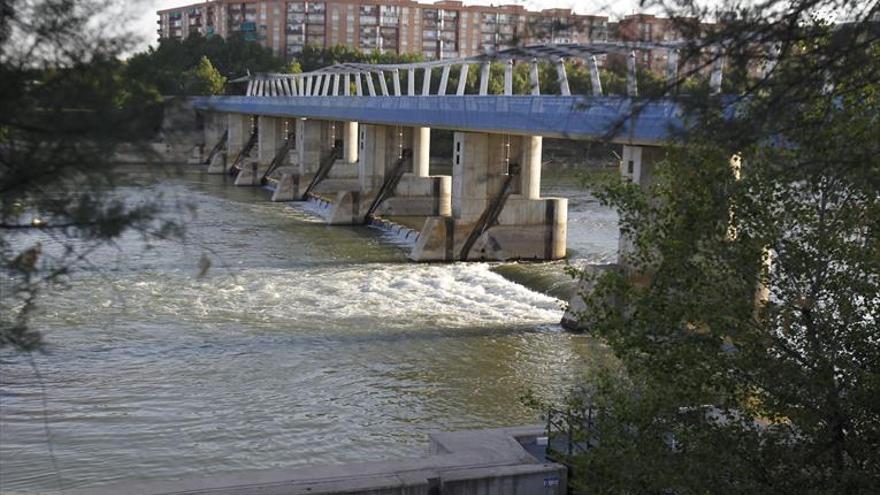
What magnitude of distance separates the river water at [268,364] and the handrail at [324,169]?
1373 cm

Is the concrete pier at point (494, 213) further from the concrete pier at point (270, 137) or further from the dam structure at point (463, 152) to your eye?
the concrete pier at point (270, 137)

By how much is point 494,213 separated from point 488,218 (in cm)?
18

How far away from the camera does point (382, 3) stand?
7219cm

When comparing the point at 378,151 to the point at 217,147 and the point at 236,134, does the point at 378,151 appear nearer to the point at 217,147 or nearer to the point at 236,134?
the point at 236,134

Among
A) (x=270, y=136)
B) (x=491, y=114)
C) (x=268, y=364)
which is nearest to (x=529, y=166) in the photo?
(x=491, y=114)

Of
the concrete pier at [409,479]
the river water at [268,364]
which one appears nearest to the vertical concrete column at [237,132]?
the river water at [268,364]

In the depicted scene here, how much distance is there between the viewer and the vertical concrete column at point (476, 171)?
2314 cm

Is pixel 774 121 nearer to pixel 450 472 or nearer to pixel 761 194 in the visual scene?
pixel 761 194

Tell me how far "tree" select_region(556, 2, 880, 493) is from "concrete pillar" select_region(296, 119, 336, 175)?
31733 millimetres

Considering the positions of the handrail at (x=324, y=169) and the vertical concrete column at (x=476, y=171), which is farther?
the handrail at (x=324, y=169)

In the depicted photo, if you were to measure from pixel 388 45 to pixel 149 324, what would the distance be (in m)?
62.4

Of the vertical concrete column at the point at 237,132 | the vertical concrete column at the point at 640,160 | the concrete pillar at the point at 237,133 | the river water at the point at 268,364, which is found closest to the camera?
the river water at the point at 268,364

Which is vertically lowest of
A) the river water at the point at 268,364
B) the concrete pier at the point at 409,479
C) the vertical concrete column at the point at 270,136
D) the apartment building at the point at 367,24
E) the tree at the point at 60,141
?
the river water at the point at 268,364

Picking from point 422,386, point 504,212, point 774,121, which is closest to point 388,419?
point 422,386
